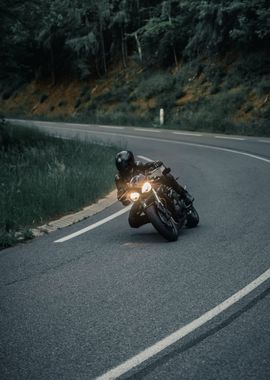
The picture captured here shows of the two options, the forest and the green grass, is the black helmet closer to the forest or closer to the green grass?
the green grass

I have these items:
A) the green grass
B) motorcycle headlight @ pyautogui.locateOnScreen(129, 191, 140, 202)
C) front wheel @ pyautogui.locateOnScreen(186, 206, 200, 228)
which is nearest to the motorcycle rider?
motorcycle headlight @ pyautogui.locateOnScreen(129, 191, 140, 202)

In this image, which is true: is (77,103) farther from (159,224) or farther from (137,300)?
(137,300)

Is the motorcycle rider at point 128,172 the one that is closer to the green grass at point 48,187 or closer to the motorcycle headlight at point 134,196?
the motorcycle headlight at point 134,196

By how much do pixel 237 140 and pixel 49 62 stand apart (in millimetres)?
33711

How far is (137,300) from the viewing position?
573 centimetres

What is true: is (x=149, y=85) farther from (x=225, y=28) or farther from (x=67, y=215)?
(x=67, y=215)

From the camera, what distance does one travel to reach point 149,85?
124 ft

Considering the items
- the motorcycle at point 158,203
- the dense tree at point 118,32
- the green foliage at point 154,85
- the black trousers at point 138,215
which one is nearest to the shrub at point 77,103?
the dense tree at point 118,32

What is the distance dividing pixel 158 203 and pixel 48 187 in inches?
156

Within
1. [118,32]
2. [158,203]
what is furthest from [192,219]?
[118,32]

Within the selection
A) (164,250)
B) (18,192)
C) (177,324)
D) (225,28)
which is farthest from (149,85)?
(177,324)

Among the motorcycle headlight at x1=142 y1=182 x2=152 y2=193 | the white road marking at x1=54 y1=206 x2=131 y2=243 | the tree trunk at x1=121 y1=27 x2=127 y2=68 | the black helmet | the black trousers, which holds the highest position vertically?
the tree trunk at x1=121 y1=27 x2=127 y2=68

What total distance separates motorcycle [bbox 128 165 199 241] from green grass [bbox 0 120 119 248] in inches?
77.8

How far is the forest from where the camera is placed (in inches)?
744
